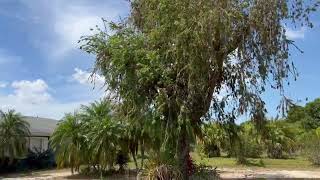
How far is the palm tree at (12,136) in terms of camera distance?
37031 millimetres

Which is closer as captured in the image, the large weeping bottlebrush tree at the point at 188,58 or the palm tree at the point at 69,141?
the large weeping bottlebrush tree at the point at 188,58

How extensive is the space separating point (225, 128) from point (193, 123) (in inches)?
57.5

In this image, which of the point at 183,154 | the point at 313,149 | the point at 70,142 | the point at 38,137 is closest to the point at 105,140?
the point at 70,142

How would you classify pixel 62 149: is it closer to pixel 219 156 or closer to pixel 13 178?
pixel 13 178

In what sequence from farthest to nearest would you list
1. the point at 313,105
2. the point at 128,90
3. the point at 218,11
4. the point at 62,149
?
the point at 313,105, the point at 62,149, the point at 128,90, the point at 218,11

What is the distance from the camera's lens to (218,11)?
17219 mm

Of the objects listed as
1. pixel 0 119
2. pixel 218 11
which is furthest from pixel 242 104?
pixel 0 119

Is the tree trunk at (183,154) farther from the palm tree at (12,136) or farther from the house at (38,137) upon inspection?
the house at (38,137)

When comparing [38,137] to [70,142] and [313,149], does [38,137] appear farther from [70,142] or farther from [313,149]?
[313,149]

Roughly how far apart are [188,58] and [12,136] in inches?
880

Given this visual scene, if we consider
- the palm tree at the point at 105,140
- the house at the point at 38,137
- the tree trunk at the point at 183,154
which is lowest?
the tree trunk at the point at 183,154

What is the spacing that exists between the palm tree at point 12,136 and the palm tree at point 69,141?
16.9 ft

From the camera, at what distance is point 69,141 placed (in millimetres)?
31719

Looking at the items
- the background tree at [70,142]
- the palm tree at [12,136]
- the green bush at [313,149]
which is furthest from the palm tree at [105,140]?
the green bush at [313,149]
